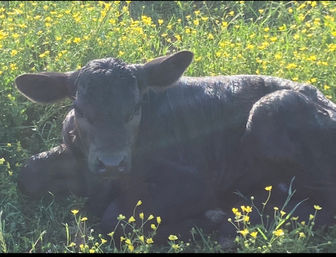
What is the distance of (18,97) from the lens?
7672mm

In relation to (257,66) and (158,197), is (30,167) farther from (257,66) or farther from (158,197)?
(257,66)

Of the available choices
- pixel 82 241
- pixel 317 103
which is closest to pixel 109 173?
pixel 82 241

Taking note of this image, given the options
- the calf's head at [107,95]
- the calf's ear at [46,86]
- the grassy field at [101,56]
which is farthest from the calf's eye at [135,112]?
the grassy field at [101,56]

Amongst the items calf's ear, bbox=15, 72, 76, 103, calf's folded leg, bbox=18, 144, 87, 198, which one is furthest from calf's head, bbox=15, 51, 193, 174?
calf's folded leg, bbox=18, 144, 87, 198

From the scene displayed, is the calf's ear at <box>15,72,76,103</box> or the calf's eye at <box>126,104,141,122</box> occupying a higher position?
the calf's ear at <box>15,72,76,103</box>

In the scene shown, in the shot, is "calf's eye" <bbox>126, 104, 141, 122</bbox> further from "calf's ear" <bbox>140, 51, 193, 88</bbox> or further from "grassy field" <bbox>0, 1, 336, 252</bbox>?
"grassy field" <bbox>0, 1, 336, 252</bbox>

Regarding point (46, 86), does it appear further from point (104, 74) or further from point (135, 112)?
point (135, 112)

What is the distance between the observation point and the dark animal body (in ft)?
21.0

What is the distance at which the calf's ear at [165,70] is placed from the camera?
6688mm

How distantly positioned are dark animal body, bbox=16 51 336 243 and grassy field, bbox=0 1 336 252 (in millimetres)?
214

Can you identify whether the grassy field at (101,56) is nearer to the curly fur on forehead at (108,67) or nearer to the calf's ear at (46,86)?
the calf's ear at (46,86)

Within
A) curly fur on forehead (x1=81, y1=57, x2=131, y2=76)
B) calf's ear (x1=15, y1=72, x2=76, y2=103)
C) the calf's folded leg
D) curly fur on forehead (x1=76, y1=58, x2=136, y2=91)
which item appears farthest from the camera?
the calf's folded leg

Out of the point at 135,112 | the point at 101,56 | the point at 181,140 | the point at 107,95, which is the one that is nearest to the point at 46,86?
the point at 107,95

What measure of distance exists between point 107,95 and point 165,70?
2.23 feet
